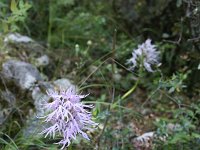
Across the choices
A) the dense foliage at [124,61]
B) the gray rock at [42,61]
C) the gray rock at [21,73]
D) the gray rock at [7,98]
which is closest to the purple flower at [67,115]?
the dense foliage at [124,61]

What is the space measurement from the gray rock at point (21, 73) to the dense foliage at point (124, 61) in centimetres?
11

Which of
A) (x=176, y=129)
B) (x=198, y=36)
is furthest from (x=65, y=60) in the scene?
(x=176, y=129)

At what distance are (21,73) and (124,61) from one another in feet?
2.96

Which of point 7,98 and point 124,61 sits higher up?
point 124,61

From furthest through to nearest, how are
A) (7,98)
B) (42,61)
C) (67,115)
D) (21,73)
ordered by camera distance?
1. (42,61)
2. (21,73)
3. (7,98)
4. (67,115)

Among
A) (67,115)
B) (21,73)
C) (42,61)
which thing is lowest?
(67,115)

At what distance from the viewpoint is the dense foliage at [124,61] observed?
2.73m

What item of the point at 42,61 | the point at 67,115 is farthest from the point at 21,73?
the point at 67,115

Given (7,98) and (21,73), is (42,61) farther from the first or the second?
(7,98)

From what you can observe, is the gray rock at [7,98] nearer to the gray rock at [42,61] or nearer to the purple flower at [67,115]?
the gray rock at [42,61]

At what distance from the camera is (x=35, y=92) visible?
3.13 meters

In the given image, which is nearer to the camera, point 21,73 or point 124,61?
point 21,73

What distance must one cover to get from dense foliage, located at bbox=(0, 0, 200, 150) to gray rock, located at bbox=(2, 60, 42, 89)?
111 millimetres

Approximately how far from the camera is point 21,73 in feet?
10.7
